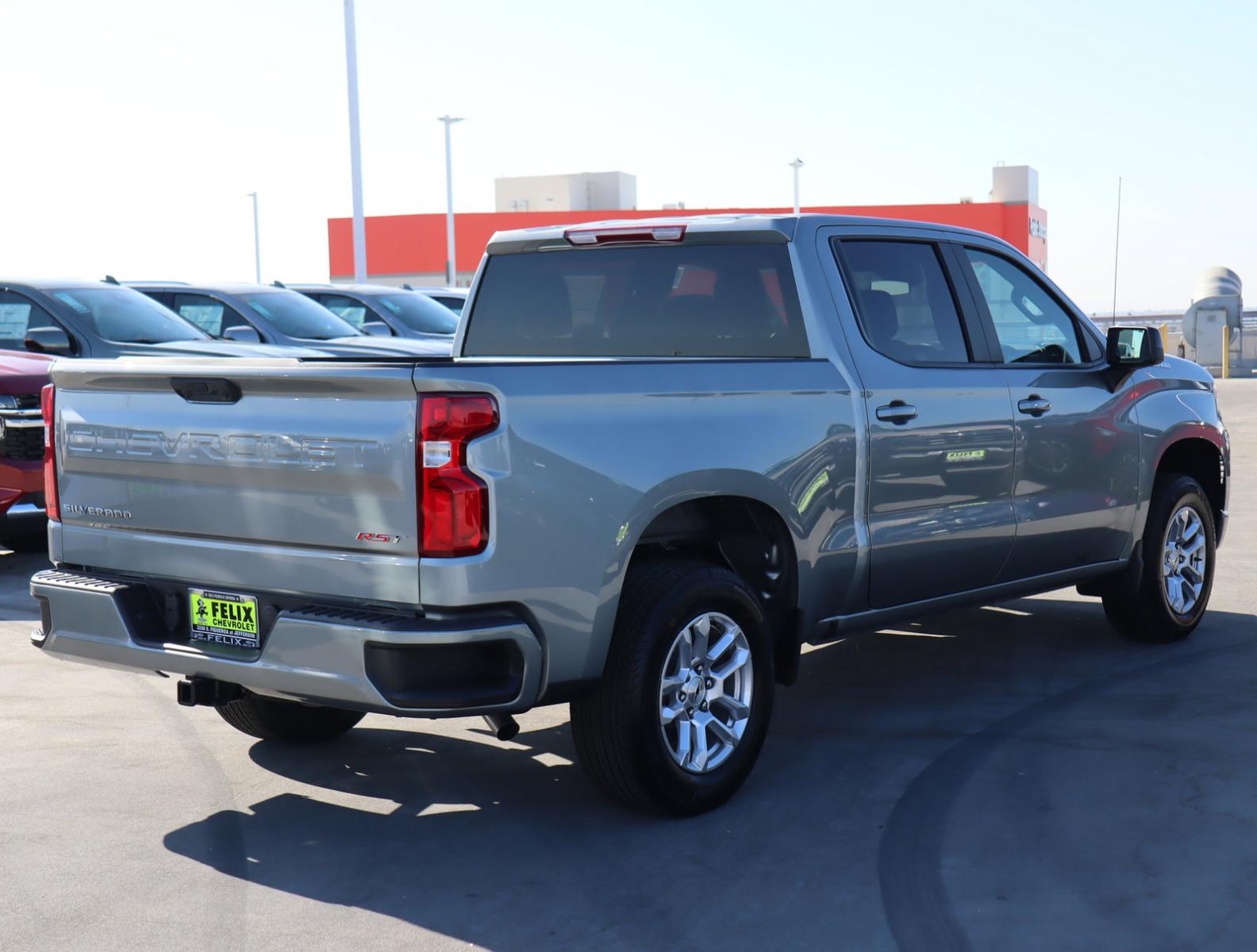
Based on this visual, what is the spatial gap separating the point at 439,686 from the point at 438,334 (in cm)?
1364

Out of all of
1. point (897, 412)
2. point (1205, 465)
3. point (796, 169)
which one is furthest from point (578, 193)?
point (897, 412)

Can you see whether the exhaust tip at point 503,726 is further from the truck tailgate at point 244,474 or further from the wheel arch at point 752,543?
the wheel arch at point 752,543

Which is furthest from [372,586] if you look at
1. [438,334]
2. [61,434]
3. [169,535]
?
[438,334]

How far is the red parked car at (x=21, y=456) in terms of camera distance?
9.32m

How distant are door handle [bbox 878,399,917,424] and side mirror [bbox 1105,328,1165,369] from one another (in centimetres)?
160

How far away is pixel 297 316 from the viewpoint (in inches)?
589

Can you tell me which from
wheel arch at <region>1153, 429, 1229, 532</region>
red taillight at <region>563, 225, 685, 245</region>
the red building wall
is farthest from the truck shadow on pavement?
the red building wall

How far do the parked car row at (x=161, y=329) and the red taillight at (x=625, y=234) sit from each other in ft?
3.07

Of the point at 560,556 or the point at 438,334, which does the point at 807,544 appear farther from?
the point at 438,334

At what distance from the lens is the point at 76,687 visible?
6805 millimetres

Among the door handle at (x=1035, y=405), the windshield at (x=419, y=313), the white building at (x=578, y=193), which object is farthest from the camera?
the white building at (x=578, y=193)

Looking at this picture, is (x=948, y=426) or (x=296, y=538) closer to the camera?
(x=296, y=538)

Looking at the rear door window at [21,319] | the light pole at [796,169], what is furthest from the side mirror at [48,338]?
the light pole at [796,169]

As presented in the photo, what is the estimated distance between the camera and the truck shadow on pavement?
160 inches
